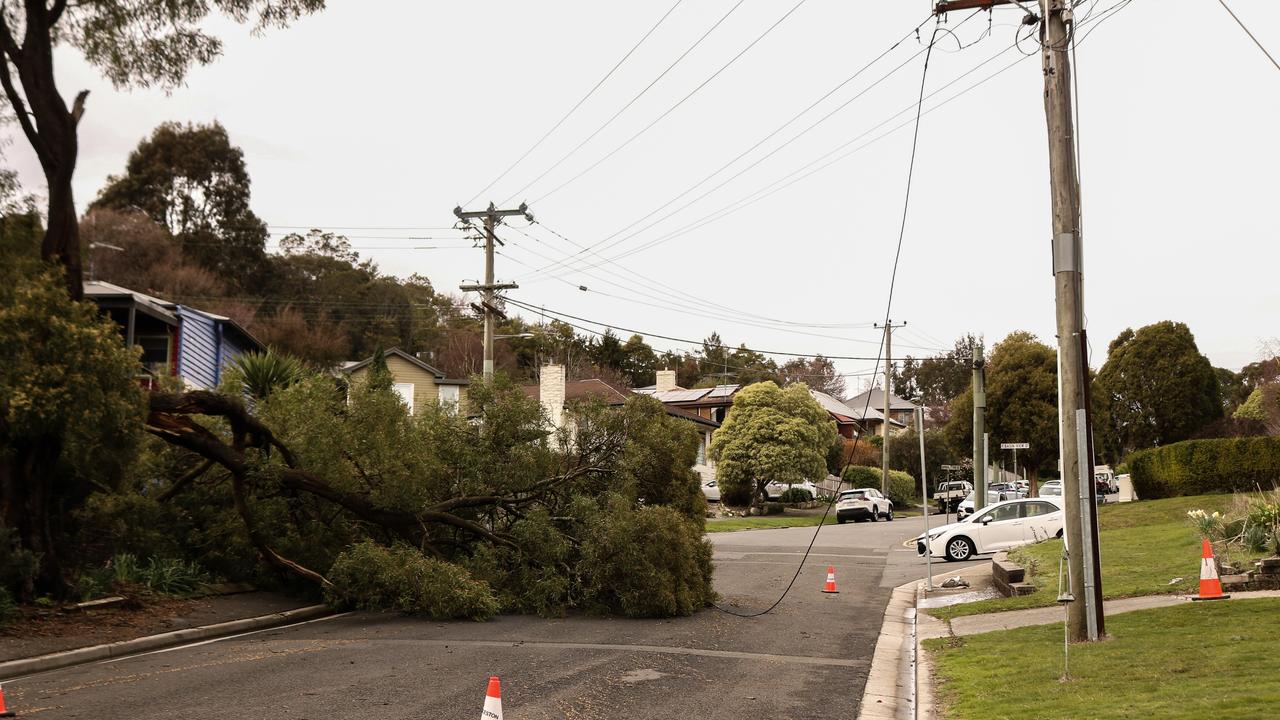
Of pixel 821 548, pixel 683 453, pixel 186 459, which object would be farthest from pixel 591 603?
pixel 821 548

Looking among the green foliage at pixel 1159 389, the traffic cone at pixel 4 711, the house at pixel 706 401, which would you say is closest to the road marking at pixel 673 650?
the traffic cone at pixel 4 711

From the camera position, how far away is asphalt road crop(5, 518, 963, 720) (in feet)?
28.5

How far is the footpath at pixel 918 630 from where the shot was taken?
363 inches

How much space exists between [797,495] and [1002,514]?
29466 millimetres

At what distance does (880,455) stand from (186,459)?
5425 cm

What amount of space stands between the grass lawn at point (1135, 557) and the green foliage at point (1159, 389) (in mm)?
17972

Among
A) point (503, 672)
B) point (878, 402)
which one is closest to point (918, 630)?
point (503, 672)

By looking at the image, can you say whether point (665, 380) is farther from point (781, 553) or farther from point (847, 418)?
point (781, 553)

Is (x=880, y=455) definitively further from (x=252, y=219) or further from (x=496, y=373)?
(x=496, y=373)

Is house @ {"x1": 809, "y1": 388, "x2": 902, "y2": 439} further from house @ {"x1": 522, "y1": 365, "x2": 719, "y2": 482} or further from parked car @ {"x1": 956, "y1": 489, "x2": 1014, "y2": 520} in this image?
parked car @ {"x1": 956, "y1": 489, "x2": 1014, "y2": 520}

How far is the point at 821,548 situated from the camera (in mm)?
28516

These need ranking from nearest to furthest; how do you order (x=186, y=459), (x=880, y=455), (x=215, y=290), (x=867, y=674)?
(x=867, y=674) < (x=186, y=459) < (x=215, y=290) < (x=880, y=455)

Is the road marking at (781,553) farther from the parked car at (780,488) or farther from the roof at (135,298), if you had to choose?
the parked car at (780,488)

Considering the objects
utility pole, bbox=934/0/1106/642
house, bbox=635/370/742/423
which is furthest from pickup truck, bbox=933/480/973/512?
utility pole, bbox=934/0/1106/642
